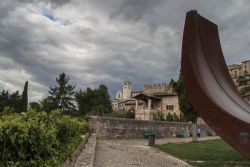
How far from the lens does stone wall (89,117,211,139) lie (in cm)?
1822

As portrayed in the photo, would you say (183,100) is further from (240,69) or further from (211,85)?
(240,69)

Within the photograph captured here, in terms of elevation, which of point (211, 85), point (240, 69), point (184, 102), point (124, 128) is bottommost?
point (124, 128)

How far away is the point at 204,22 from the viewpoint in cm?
577

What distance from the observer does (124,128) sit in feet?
63.9

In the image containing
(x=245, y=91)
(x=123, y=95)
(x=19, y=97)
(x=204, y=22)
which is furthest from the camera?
(x=123, y=95)

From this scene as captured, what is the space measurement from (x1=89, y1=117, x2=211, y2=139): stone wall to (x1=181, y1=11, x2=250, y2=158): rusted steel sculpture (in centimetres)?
1279

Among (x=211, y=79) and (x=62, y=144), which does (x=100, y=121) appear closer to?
(x=62, y=144)

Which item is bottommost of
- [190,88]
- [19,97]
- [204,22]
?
[190,88]

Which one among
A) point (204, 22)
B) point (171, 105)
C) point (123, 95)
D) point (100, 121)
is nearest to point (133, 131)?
point (100, 121)

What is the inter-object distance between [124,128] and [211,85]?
14398 millimetres

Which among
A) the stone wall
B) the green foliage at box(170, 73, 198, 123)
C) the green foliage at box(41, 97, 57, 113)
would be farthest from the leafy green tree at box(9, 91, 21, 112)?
the green foliage at box(170, 73, 198, 123)

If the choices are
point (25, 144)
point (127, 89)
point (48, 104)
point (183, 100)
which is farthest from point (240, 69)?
point (25, 144)

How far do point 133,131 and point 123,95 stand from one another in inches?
2680

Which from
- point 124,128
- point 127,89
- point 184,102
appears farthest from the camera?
point 127,89
